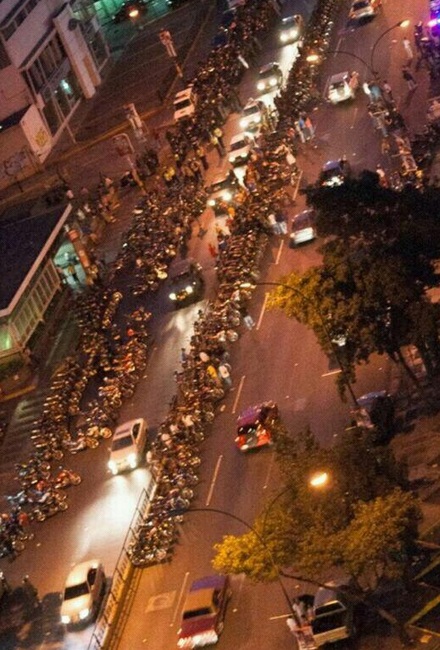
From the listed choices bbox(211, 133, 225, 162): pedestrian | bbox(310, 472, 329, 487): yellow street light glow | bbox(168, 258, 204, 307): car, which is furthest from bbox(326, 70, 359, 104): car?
bbox(310, 472, 329, 487): yellow street light glow

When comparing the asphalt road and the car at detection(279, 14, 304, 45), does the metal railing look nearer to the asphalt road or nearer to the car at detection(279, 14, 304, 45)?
the asphalt road

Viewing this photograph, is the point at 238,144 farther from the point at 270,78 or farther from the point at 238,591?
the point at 238,591

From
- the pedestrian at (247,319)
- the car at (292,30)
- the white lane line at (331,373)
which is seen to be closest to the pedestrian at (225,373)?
the pedestrian at (247,319)

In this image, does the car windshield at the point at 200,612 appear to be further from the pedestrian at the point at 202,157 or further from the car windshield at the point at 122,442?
the pedestrian at the point at 202,157

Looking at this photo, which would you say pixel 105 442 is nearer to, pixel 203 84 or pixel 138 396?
pixel 138 396

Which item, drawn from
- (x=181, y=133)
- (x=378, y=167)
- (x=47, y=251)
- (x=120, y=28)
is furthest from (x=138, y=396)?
(x=120, y=28)

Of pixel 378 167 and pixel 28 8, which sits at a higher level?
pixel 28 8

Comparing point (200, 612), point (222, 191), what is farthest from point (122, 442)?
point (222, 191)
